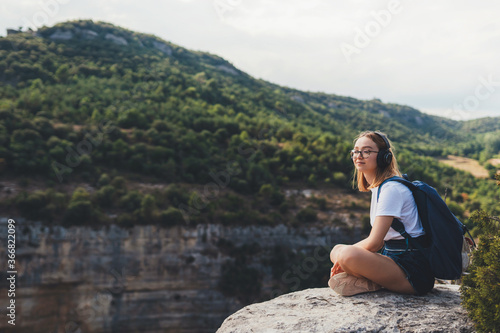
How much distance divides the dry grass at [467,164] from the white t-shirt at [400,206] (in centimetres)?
5600

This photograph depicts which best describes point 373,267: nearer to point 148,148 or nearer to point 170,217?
point 170,217

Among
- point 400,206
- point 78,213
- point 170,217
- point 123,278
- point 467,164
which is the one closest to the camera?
point 400,206

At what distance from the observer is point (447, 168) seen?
51906mm

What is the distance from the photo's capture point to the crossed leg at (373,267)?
3.58 metres

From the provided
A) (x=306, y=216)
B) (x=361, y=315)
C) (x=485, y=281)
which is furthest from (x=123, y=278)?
(x=485, y=281)

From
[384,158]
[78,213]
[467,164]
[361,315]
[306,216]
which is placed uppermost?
[467,164]

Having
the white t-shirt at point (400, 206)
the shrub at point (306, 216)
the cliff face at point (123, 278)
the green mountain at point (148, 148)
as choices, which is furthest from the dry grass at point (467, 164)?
the white t-shirt at point (400, 206)

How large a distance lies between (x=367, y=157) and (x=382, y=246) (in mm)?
945

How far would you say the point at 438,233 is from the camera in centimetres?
353

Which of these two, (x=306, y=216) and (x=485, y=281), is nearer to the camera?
(x=485, y=281)

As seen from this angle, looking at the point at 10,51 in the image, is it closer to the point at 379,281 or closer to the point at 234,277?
the point at 234,277

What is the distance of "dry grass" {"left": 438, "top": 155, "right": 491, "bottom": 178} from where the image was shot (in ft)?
174

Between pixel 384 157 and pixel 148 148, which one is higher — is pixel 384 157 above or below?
below

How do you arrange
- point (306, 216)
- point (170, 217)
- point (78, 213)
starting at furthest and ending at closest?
point (306, 216) → point (170, 217) → point (78, 213)
